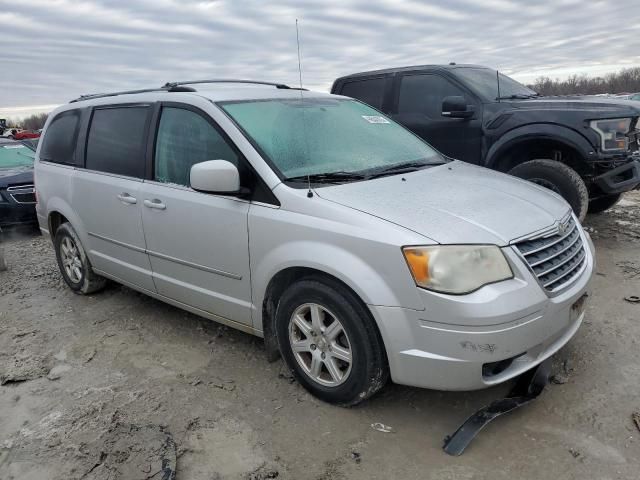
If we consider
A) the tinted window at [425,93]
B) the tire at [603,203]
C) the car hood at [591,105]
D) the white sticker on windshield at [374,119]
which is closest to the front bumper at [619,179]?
the car hood at [591,105]

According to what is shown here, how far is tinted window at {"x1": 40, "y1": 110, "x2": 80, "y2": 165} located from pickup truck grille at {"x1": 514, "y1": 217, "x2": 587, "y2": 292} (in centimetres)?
388

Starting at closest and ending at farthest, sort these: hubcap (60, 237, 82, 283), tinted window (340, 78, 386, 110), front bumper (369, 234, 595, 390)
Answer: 1. front bumper (369, 234, 595, 390)
2. hubcap (60, 237, 82, 283)
3. tinted window (340, 78, 386, 110)

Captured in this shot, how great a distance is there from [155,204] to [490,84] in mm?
4411

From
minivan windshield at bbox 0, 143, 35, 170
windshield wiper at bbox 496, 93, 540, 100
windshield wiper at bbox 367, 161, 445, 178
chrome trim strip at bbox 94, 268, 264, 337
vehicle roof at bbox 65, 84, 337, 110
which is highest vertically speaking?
vehicle roof at bbox 65, 84, 337, 110

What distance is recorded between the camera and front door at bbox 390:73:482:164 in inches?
240

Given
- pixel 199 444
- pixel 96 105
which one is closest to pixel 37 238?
pixel 96 105

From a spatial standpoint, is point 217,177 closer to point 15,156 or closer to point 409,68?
point 409,68

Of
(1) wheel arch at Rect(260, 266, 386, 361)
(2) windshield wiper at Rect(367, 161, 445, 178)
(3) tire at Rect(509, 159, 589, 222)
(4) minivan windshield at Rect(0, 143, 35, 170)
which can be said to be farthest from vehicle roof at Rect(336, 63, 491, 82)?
(4) minivan windshield at Rect(0, 143, 35, 170)

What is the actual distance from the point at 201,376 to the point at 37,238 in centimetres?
583

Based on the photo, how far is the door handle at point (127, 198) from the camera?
3.91 m

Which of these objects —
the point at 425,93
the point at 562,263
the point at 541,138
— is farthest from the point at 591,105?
the point at 562,263

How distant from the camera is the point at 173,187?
3648mm

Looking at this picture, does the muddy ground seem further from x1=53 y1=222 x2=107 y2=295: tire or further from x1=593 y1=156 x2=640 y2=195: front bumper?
x1=593 y1=156 x2=640 y2=195: front bumper

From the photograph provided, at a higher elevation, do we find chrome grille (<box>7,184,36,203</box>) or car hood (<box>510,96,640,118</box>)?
car hood (<box>510,96,640,118</box>)
